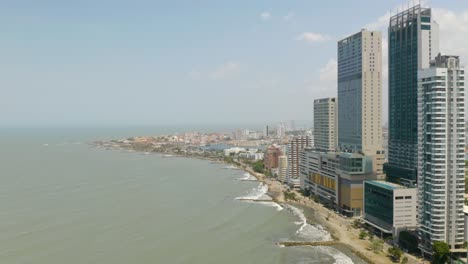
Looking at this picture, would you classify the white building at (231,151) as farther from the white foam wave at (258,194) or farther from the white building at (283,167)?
the white foam wave at (258,194)

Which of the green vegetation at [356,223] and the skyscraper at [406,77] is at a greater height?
the skyscraper at [406,77]

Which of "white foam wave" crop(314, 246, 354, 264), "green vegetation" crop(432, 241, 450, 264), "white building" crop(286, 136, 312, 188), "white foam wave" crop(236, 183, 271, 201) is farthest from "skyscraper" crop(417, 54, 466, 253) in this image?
"white building" crop(286, 136, 312, 188)

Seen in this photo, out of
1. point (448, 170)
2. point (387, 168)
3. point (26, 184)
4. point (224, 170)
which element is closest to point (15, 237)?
point (26, 184)

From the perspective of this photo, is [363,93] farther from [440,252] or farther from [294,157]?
[440,252]

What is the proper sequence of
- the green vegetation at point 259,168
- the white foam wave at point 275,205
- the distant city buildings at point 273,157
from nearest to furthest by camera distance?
the white foam wave at point 275,205 → the distant city buildings at point 273,157 → the green vegetation at point 259,168

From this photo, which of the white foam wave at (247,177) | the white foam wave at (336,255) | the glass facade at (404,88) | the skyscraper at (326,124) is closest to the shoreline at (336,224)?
the white foam wave at (336,255)

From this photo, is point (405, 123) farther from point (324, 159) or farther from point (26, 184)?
point (26, 184)
